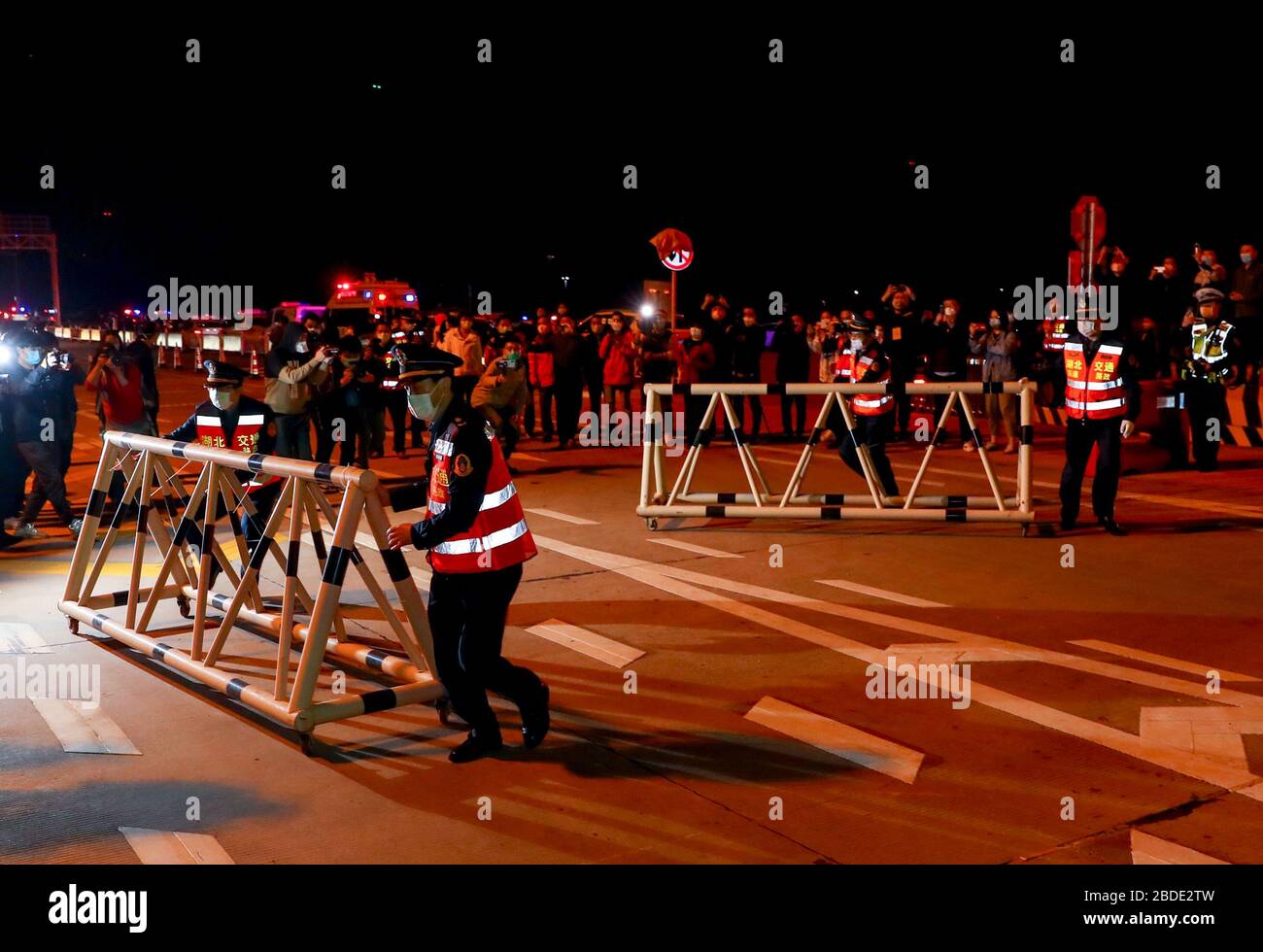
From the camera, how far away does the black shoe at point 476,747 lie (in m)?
5.52

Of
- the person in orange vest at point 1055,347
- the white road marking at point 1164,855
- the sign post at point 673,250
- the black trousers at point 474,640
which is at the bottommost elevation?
the white road marking at point 1164,855

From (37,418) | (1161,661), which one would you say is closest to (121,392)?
(37,418)

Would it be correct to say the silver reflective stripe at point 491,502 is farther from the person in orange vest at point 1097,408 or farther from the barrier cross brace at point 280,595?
the person in orange vest at point 1097,408

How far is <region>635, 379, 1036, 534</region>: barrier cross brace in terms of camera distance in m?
10.4

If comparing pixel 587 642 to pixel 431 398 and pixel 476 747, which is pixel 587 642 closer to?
pixel 476 747

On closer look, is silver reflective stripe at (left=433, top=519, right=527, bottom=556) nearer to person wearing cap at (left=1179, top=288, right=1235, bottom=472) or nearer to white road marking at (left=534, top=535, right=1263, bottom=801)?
white road marking at (left=534, top=535, right=1263, bottom=801)

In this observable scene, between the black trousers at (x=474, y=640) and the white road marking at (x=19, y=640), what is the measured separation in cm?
331

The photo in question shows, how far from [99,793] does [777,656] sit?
3.58 m

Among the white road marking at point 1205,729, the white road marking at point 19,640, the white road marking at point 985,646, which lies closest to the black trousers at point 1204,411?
the white road marking at point 985,646

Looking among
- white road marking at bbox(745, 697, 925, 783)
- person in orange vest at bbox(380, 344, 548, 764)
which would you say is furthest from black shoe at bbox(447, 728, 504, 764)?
white road marking at bbox(745, 697, 925, 783)

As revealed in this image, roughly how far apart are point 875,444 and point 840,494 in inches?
24.0

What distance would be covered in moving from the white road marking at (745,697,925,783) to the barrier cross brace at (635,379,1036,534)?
4.49 m

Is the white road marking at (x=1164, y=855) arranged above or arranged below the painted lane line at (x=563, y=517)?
below

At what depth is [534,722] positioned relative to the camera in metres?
5.64
